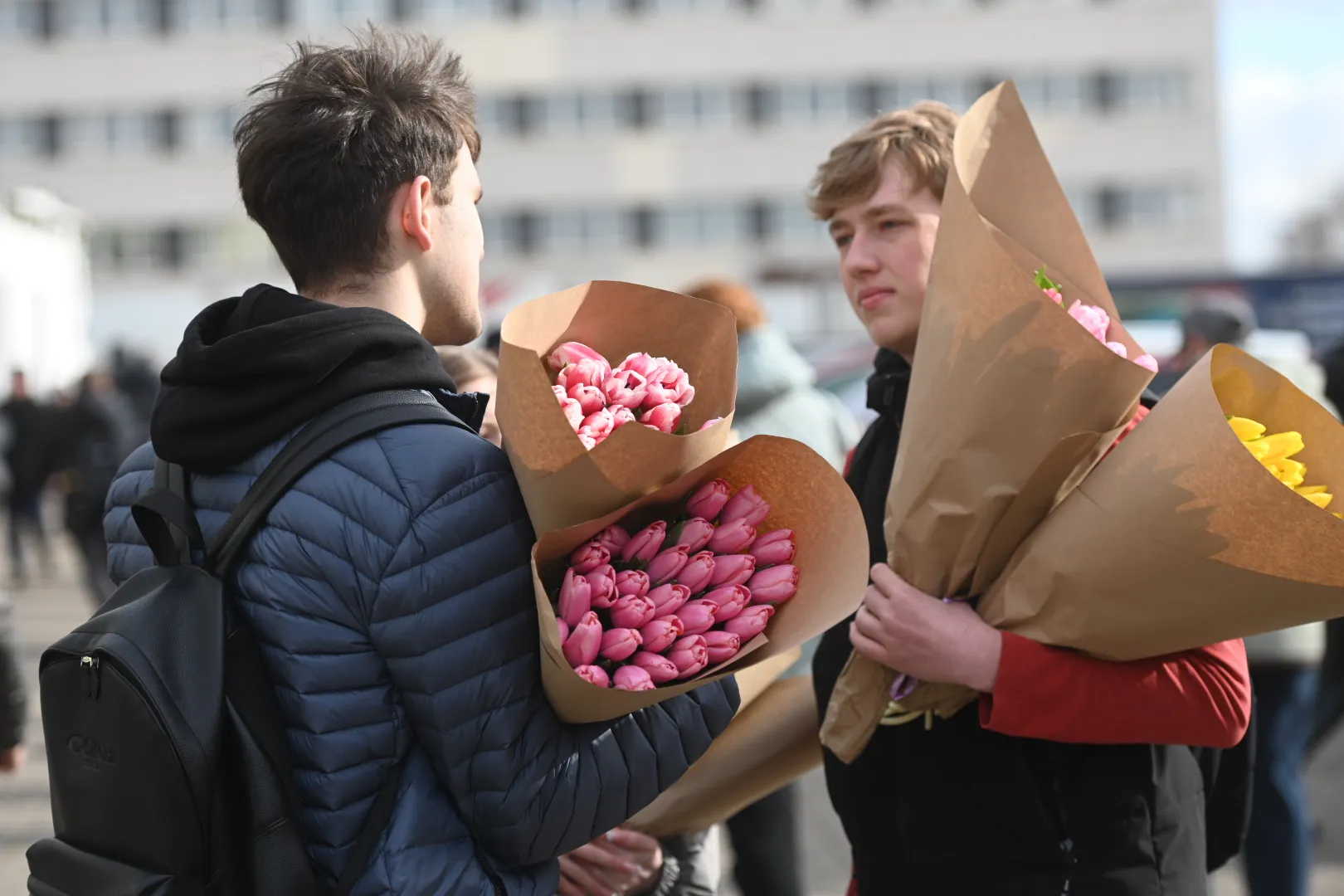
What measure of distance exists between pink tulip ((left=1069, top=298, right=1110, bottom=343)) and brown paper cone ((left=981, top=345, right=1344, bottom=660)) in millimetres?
158

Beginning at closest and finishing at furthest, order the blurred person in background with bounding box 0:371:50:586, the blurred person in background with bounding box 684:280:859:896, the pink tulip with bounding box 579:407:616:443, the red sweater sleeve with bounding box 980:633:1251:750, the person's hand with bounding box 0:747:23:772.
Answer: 1. the pink tulip with bounding box 579:407:616:443
2. the red sweater sleeve with bounding box 980:633:1251:750
3. the person's hand with bounding box 0:747:23:772
4. the blurred person in background with bounding box 684:280:859:896
5. the blurred person in background with bounding box 0:371:50:586

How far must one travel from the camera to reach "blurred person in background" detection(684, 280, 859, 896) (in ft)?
13.2

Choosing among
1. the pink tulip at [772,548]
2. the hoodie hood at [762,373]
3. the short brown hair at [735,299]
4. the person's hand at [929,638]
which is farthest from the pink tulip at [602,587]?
the short brown hair at [735,299]

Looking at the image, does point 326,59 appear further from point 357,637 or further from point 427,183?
point 357,637

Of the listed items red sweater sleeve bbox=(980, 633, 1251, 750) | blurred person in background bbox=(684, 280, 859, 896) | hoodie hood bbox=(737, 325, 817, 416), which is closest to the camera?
red sweater sleeve bbox=(980, 633, 1251, 750)

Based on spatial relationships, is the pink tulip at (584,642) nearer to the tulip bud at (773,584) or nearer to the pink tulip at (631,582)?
the pink tulip at (631,582)

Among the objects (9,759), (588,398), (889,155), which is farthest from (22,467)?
(588,398)

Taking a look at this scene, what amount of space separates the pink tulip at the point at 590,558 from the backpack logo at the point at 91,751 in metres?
0.60

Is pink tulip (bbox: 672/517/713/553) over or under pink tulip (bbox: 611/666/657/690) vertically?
over

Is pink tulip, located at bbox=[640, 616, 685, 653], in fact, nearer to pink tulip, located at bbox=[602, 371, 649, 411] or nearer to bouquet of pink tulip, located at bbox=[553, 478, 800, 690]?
bouquet of pink tulip, located at bbox=[553, 478, 800, 690]

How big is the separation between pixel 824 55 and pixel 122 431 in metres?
36.2

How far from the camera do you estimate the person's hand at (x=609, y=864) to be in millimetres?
2600

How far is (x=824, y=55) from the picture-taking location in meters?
44.0

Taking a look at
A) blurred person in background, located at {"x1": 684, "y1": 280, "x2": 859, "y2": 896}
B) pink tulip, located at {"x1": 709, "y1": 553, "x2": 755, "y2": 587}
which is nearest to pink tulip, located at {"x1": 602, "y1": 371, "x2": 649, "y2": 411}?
pink tulip, located at {"x1": 709, "y1": 553, "x2": 755, "y2": 587}
